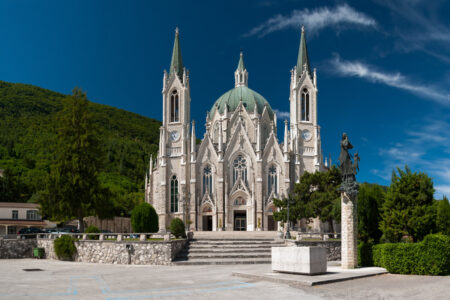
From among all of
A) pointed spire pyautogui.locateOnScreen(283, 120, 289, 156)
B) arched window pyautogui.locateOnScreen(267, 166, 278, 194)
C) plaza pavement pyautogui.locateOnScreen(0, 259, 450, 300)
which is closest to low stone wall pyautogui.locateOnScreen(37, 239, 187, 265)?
plaza pavement pyautogui.locateOnScreen(0, 259, 450, 300)

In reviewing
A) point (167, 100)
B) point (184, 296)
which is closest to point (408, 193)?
point (184, 296)

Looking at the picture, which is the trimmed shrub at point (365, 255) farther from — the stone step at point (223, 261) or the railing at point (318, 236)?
the railing at point (318, 236)

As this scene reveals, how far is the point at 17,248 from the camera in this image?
112 ft

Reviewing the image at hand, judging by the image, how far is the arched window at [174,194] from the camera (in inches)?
2266

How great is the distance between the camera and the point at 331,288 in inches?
623

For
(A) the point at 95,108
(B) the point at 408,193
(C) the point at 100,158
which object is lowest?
(B) the point at 408,193

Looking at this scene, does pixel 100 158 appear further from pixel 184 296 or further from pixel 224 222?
→ pixel 184 296

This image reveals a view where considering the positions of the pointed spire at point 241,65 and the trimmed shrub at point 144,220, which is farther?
the pointed spire at point 241,65

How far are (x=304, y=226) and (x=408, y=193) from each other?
1310 inches

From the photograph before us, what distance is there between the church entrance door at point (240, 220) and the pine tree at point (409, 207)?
34.7 metres

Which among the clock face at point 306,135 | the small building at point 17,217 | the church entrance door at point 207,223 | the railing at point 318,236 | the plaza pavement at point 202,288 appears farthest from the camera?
the clock face at point 306,135

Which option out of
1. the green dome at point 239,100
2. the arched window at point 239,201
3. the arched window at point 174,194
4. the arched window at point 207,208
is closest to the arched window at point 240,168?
the arched window at point 239,201

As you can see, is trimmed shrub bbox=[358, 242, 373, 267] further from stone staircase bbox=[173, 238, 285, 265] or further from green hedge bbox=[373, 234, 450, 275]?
stone staircase bbox=[173, 238, 285, 265]

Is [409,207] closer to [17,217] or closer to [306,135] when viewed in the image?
[306,135]
